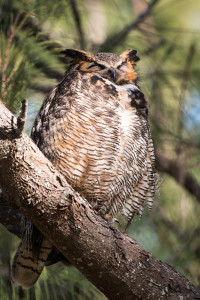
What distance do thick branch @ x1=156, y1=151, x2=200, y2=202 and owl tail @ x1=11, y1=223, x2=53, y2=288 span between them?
0.81 meters

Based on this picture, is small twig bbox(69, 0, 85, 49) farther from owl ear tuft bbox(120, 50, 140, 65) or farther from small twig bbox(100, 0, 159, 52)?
owl ear tuft bbox(120, 50, 140, 65)

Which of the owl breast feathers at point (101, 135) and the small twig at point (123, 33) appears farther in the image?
the small twig at point (123, 33)

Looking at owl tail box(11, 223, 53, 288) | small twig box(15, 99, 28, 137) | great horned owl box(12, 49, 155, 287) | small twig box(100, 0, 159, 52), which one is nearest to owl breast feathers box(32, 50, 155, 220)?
great horned owl box(12, 49, 155, 287)

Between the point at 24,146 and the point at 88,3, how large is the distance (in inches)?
60.5

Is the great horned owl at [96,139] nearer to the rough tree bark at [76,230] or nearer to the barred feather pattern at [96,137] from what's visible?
the barred feather pattern at [96,137]

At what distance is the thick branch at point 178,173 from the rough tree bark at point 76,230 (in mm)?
783

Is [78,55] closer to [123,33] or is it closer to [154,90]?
[123,33]

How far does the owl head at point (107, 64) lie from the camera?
213 cm

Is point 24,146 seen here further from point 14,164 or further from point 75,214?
point 75,214

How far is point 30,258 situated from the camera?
1896 mm

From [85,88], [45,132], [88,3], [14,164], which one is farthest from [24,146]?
[88,3]

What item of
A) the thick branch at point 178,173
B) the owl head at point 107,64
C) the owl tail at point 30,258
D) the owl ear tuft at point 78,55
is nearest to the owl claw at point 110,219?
the owl tail at point 30,258

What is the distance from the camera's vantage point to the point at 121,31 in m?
2.28

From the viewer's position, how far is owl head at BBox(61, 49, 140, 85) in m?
2.13
